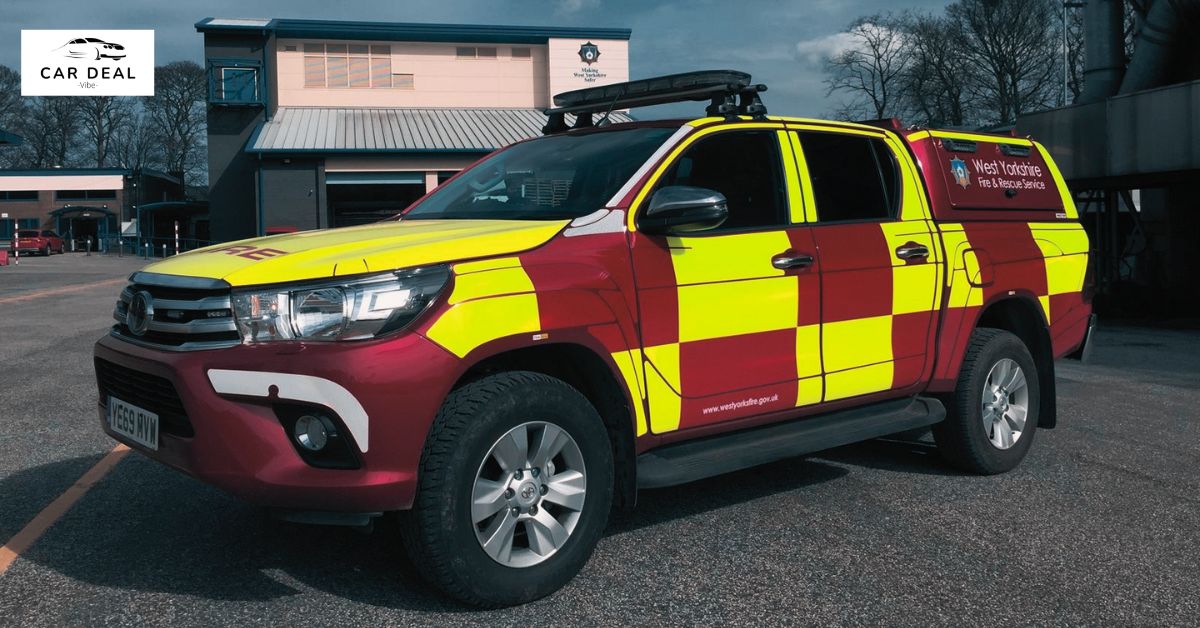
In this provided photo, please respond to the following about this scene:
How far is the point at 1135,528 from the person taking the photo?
4664 millimetres

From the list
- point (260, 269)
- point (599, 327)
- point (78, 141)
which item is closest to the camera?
point (260, 269)

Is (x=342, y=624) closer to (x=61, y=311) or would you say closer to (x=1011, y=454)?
(x=1011, y=454)

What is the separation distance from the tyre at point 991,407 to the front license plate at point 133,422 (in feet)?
12.8

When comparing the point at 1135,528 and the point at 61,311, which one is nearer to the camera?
the point at 1135,528

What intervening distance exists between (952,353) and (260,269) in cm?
Answer: 357

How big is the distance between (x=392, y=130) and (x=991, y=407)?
3379cm

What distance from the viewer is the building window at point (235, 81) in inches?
1518

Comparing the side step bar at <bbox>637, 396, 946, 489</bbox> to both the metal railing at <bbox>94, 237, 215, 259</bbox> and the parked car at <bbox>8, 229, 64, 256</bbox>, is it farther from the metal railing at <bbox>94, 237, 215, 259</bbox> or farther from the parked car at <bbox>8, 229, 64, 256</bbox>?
the metal railing at <bbox>94, 237, 215, 259</bbox>

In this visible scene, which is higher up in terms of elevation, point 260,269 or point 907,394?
point 260,269

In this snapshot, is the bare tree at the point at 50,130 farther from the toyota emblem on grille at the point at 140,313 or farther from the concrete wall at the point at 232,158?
the toyota emblem on grille at the point at 140,313

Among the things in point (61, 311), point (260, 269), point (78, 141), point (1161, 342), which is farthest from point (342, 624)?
point (78, 141)

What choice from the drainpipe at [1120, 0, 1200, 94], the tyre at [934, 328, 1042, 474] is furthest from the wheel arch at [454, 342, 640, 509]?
the drainpipe at [1120, 0, 1200, 94]

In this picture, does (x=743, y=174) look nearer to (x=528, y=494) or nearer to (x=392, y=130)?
(x=528, y=494)

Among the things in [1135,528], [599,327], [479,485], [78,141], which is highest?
[78,141]
